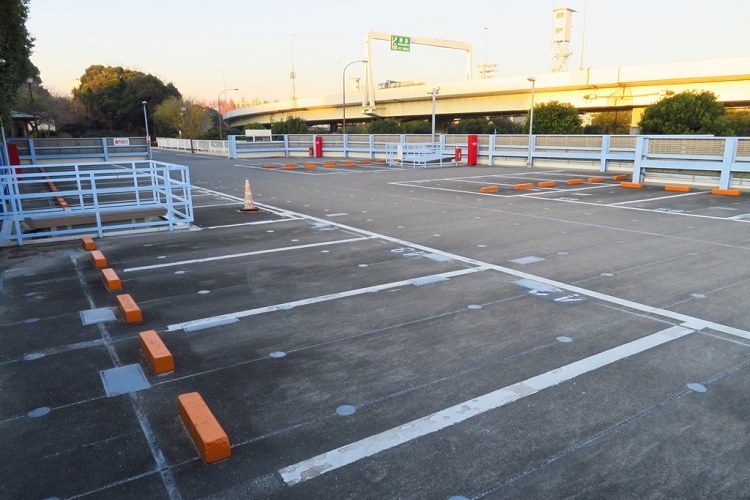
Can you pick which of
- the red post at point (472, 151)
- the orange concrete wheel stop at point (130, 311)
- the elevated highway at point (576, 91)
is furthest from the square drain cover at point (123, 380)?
the elevated highway at point (576, 91)

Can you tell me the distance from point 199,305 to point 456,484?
171 inches

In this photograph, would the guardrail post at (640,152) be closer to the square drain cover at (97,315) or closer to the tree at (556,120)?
the square drain cover at (97,315)

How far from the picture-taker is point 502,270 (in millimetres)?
8000

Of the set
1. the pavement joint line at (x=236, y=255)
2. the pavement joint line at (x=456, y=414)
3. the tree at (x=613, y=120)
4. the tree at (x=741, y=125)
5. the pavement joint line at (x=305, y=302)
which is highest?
Answer: the tree at (x=613, y=120)

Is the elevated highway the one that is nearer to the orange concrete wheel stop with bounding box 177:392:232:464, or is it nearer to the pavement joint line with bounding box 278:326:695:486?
the pavement joint line with bounding box 278:326:695:486

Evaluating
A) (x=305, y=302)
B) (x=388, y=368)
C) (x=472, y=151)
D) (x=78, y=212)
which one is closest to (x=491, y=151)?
(x=472, y=151)

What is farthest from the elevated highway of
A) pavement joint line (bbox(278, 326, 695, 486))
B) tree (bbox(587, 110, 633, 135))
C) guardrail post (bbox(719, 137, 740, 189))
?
pavement joint line (bbox(278, 326, 695, 486))

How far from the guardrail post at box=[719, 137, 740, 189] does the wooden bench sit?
1759 centimetres

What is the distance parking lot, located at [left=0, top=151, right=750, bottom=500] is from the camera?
3330 mm

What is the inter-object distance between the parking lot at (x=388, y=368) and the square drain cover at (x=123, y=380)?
0.07 ft

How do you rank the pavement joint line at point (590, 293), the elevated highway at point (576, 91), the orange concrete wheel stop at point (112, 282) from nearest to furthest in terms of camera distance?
the pavement joint line at point (590, 293)
the orange concrete wheel stop at point (112, 282)
the elevated highway at point (576, 91)

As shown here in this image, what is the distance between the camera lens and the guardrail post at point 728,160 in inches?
673

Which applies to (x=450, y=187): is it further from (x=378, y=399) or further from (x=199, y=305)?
(x=378, y=399)

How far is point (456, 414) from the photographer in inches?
158
